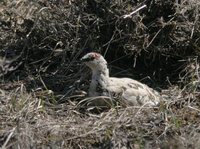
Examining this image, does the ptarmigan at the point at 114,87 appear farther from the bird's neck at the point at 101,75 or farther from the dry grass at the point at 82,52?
the dry grass at the point at 82,52

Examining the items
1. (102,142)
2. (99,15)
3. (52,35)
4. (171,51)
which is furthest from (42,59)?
(102,142)

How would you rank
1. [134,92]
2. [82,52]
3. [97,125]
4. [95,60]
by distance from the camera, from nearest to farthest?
1. [97,125]
2. [134,92]
3. [95,60]
4. [82,52]

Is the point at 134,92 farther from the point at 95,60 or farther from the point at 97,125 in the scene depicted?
the point at 97,125

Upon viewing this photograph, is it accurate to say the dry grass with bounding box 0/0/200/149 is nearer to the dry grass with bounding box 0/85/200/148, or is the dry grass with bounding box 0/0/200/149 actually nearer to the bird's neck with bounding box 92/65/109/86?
the dry grass with bounding box 0/85/200/148

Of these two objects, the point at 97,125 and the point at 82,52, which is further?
the point at 82,52

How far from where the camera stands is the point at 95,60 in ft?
25.0

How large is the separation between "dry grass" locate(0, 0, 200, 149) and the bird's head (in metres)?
0.35

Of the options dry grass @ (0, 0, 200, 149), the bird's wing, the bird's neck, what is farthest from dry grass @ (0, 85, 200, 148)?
the bird's neck

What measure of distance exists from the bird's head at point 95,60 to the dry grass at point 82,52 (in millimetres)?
355

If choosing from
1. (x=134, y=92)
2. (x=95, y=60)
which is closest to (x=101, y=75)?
(x=95, y=60)

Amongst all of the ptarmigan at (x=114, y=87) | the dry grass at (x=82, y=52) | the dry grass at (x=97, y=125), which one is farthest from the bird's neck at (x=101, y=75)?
the dry grass at (x=97, y=125)

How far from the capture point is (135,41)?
8.12 meters

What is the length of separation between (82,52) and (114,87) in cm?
95

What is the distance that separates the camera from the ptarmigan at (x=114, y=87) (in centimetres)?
746
